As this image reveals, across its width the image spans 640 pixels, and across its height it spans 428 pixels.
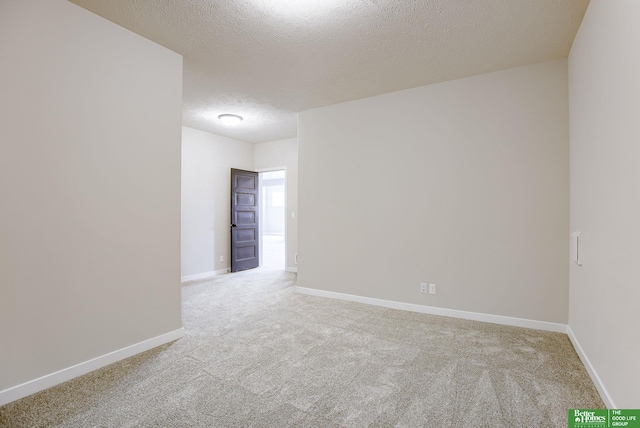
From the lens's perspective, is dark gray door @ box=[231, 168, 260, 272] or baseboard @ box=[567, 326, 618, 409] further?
dark gray door @ box=[231, 168, 260, 272]

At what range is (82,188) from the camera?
2.25 meters

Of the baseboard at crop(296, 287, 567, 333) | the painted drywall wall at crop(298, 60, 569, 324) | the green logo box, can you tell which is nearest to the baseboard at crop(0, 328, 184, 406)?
the baseboard at crop(296, 287, 567, 333)

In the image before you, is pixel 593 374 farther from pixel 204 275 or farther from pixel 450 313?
pixel 204 275

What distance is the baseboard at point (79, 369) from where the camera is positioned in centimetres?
190

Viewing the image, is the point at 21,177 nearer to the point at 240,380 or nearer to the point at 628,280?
the point at 240,380

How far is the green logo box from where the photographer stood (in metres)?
1.45

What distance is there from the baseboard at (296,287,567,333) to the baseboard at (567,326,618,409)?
215 mm

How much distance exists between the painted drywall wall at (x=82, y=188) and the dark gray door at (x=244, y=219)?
3315mm

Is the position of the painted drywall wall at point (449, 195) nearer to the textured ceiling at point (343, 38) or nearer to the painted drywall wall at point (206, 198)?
the textured ceiling at point (343, 38)

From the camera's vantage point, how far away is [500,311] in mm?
3215

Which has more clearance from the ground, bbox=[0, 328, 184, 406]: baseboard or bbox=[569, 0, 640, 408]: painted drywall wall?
bbox=[569, 0, 640, 408]: painted drywall wall

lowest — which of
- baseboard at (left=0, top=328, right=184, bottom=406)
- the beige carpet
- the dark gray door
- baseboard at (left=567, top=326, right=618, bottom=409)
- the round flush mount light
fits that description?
the beige carpet

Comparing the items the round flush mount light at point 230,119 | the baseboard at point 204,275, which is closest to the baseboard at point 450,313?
the baseboard at point 204,275

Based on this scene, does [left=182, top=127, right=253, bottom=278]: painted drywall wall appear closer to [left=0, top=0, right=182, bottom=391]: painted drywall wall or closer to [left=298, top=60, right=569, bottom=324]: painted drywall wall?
[left=298, top=60, right=569, bottom=324]: painted drywall wall
